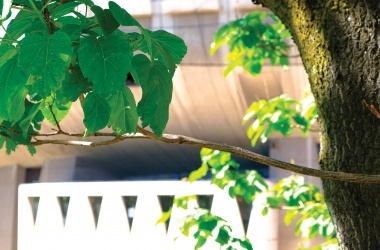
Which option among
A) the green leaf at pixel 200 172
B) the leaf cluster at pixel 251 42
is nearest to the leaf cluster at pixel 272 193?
the green leaf at pixel 200 172

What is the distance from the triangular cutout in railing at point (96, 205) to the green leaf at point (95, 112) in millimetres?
7390

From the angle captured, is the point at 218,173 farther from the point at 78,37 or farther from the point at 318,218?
the point at 78,37

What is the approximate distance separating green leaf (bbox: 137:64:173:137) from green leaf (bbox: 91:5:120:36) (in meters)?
0.06

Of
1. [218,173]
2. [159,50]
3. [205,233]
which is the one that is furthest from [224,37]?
[159,50]

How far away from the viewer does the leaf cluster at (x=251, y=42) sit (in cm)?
300

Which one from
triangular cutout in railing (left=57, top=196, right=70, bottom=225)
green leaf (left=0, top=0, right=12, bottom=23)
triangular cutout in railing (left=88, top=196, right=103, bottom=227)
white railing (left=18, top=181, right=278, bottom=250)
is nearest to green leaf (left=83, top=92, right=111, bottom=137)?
green leaf (left=0, top=0, right=12, bottom=23)

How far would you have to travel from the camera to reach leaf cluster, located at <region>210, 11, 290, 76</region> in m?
3.00

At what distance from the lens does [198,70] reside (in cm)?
916

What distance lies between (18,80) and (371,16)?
697 millimetres

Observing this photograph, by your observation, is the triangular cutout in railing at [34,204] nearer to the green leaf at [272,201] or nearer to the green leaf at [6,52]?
the green leaf at [272,201]

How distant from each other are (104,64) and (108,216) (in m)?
7.20

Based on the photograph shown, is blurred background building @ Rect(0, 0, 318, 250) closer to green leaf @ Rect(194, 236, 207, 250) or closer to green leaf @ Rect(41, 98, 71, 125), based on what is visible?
green leaf @ Rect(194, 236, 207, 250)

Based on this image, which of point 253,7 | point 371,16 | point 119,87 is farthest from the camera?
point 253,7

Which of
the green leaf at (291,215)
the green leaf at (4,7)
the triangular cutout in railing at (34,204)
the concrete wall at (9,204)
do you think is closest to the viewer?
the green leaf at (4,7)
